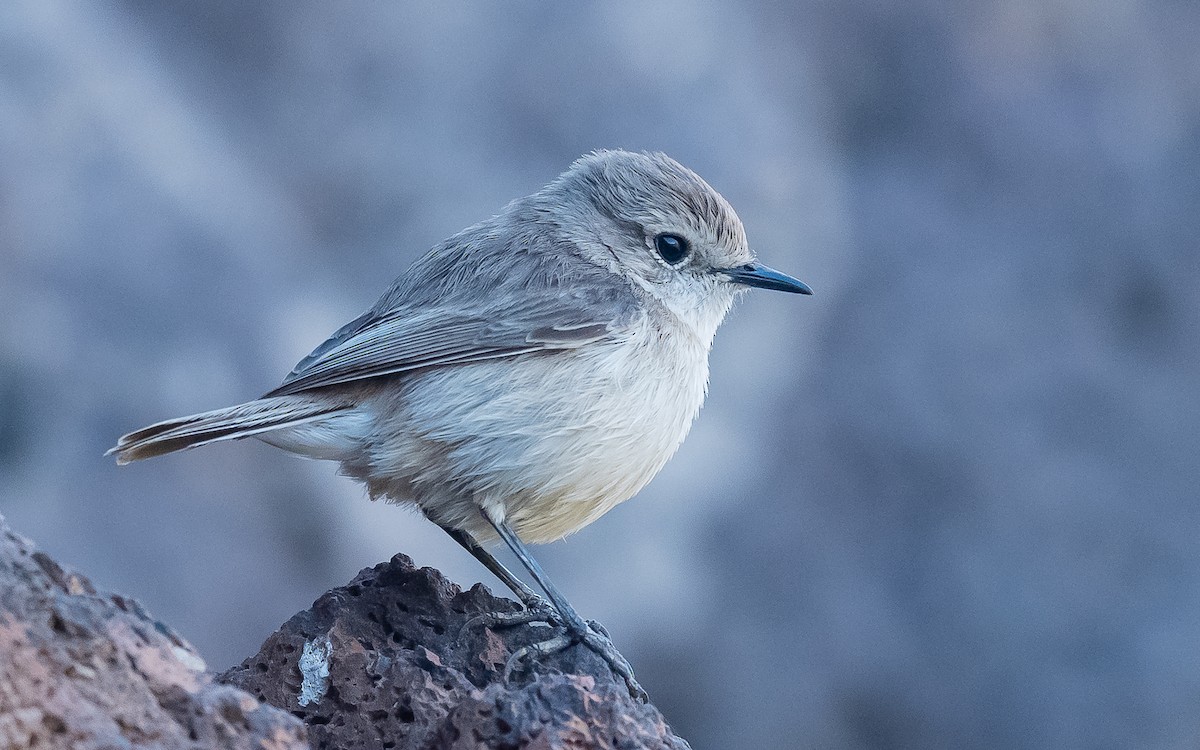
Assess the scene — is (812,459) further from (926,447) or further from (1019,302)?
(1019,302)

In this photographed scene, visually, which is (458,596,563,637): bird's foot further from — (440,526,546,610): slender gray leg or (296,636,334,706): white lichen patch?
(296,636,334,706): white lichen patch

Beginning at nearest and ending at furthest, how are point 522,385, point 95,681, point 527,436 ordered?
point 95,681 → point 527,436 → point 522,385

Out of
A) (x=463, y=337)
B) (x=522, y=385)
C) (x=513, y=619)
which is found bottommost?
(x=513, y=619)

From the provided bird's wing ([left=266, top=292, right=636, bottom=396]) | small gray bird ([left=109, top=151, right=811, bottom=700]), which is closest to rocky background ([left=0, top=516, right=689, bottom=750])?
small gray bird ([left=109, top=151, right=811, bottom=700])

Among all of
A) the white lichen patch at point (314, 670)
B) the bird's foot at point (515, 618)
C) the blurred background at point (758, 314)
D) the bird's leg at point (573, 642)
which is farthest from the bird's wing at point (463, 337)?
the blurred background at point (758, 314)

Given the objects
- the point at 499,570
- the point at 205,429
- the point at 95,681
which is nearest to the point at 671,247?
the point at 499,570

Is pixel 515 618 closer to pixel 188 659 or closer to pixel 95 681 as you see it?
pixel 188 659

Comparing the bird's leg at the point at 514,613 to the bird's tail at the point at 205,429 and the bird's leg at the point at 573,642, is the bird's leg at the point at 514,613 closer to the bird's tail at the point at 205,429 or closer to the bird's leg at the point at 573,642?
the bird's leg at the point at 573,642
